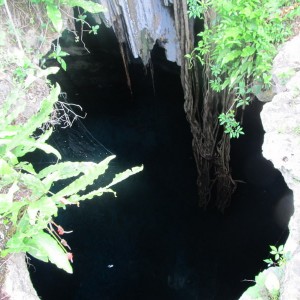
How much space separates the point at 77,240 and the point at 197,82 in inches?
105

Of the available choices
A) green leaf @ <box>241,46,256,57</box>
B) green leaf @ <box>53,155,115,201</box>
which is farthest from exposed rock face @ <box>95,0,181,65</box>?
green leaf @ <box>53,155,115,201</box>

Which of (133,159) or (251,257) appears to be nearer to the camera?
(251,257)

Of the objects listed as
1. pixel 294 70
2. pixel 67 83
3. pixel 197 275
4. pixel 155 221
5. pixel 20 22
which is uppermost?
pixel 20 22

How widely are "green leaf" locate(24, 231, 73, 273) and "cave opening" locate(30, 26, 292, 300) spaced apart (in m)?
2.75

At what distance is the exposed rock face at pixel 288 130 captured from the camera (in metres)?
1.86

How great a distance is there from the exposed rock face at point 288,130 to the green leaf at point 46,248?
110 cm

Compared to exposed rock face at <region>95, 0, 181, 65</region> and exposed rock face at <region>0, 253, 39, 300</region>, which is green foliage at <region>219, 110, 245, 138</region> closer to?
exposed rock face at <region>95, 0, 181, 65</region>

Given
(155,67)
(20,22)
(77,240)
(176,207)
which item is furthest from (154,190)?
(20,22)

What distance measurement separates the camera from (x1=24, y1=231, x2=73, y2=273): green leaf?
1.86 metres

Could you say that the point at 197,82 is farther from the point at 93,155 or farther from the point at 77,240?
the point at 77,240

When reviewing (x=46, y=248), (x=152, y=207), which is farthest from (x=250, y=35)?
(x=152, y=207)

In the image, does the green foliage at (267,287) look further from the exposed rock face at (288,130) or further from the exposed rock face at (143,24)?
the exposed rock face at (143,24)

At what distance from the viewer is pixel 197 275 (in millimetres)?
4570

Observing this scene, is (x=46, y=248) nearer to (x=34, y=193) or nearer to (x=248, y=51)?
(x=34, y=193)
